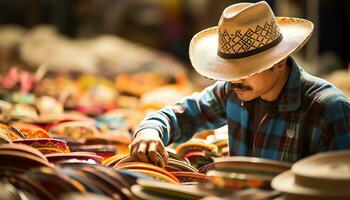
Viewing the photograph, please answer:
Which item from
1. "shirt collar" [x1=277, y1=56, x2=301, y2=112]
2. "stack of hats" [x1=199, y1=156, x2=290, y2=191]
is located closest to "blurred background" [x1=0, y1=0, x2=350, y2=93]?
"shirt collar" [x1=277, y1=56, x2=301, y2=112]

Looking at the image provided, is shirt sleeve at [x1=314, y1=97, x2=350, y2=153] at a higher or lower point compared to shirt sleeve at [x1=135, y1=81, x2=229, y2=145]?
higher

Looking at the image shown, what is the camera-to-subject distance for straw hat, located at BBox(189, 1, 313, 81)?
2670 millimetres

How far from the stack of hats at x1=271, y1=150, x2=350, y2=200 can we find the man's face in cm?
48

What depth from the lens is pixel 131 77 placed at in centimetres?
668

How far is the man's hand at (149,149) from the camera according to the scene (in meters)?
2.78

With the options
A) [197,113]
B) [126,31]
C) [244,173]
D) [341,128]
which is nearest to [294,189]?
[244,173]

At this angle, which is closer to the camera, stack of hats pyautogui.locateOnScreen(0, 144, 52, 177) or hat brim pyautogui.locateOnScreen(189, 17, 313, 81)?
stack of hats pyautogui.locateOnScreen(0, 144, 52, 177)

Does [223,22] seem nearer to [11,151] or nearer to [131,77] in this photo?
[11,151]

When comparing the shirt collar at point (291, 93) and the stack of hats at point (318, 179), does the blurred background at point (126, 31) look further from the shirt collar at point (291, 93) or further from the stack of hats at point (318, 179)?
the stack of hats at point (318, 179)

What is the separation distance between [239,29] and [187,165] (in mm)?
539

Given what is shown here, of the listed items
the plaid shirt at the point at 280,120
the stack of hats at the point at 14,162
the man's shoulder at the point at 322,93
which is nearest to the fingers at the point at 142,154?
the plaid shirt at the point at 280,120

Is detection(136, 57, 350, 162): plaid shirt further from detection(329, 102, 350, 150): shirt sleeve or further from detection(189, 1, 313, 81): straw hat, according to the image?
detection(189, 1, 313, 81): straw hat

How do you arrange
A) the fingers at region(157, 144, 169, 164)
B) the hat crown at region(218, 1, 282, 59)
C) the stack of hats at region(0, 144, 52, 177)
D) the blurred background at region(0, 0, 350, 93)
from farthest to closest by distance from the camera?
1. the blurred background at region(0, 0, 350, 93)
2. the fingers at region(157, 144, 169, 164)
3. the hat crown at region(218, 1, 282, 59)
4. the stack of hats at region(0, 144, 52, 177)

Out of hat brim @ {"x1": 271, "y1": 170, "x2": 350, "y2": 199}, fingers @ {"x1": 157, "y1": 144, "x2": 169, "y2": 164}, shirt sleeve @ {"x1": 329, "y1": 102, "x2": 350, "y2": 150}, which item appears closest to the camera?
hat brim @ {"x1": 271, "y1": 170, "x2": 350, "y2": 199}
